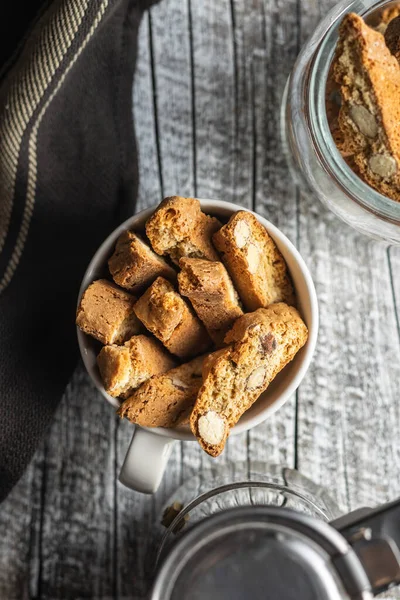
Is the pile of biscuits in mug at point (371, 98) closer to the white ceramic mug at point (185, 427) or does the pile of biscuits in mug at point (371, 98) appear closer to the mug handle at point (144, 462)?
the white ceramic mug at point (185, 427)

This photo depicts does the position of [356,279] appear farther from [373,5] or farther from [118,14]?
[118,14]

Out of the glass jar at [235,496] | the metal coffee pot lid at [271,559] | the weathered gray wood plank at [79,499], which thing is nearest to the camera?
the metal coffee pot lid at [271,559]

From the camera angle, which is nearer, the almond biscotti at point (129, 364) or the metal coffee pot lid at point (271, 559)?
the metal coffee pot lid at point (271, 559)

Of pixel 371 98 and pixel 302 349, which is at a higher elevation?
pixel 371 98

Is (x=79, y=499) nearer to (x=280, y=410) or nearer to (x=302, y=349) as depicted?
(x=280, y=410)

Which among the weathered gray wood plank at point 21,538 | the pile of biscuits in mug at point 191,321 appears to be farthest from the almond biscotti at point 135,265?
the weathered gray wood plank at point 21,538

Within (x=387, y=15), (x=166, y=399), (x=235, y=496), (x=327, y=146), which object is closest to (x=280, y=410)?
(x=235, y=496)

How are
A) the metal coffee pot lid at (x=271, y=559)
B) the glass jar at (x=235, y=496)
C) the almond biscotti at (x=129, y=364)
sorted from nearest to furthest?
the metal coffee pot lid at (x=271, y=559), the almond biscotti at (x=129, y=364), the glass jar at (x=235, y=496)
